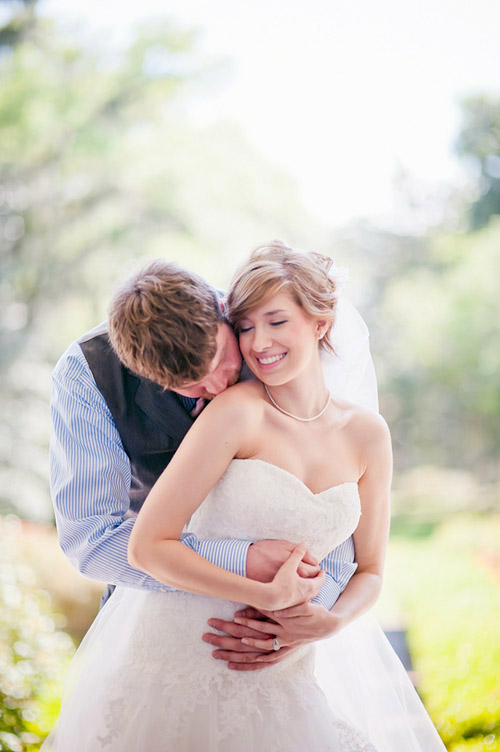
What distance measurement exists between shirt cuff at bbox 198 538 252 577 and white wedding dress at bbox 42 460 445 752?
51 millimetres

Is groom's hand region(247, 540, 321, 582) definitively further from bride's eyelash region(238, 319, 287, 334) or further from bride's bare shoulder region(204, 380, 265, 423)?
bride's eyelash region(238, 319, 287, 334)

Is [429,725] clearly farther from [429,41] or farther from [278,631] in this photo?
[429,41]

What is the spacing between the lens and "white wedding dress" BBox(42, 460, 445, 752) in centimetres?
157

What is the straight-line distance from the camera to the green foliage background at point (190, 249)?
24.7 ft

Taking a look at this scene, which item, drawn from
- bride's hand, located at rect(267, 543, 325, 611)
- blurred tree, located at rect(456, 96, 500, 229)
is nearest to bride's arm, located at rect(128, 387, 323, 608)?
bride's hand, located at rect(267, 543, 325, 611)

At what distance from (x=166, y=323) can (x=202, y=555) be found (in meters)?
0.52

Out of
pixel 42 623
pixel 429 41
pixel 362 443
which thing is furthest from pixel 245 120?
pixel 362 443

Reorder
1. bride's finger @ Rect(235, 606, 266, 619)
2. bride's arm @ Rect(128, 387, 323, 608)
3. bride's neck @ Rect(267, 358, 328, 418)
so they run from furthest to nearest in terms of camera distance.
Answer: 1. bride's neck @ Rect(267, 358, 328, 418)
2. bride's finger @ Rect(235, 606, 266, 619)
3. bride's arm @ Rect(128, 387, 323, 608)

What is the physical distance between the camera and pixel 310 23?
10156 millimetres

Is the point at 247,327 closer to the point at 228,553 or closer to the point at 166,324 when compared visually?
the point at 166,324

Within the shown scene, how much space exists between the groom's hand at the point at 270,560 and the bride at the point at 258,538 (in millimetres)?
29

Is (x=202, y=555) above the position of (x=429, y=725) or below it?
above

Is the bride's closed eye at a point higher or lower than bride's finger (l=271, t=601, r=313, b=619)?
higher

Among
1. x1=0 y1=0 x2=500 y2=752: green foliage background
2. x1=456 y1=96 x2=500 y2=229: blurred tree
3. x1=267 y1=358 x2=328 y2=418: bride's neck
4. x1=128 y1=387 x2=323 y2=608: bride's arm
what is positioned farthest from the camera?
x1=456 y1=96 x2=500 y2=229: blurred tree
